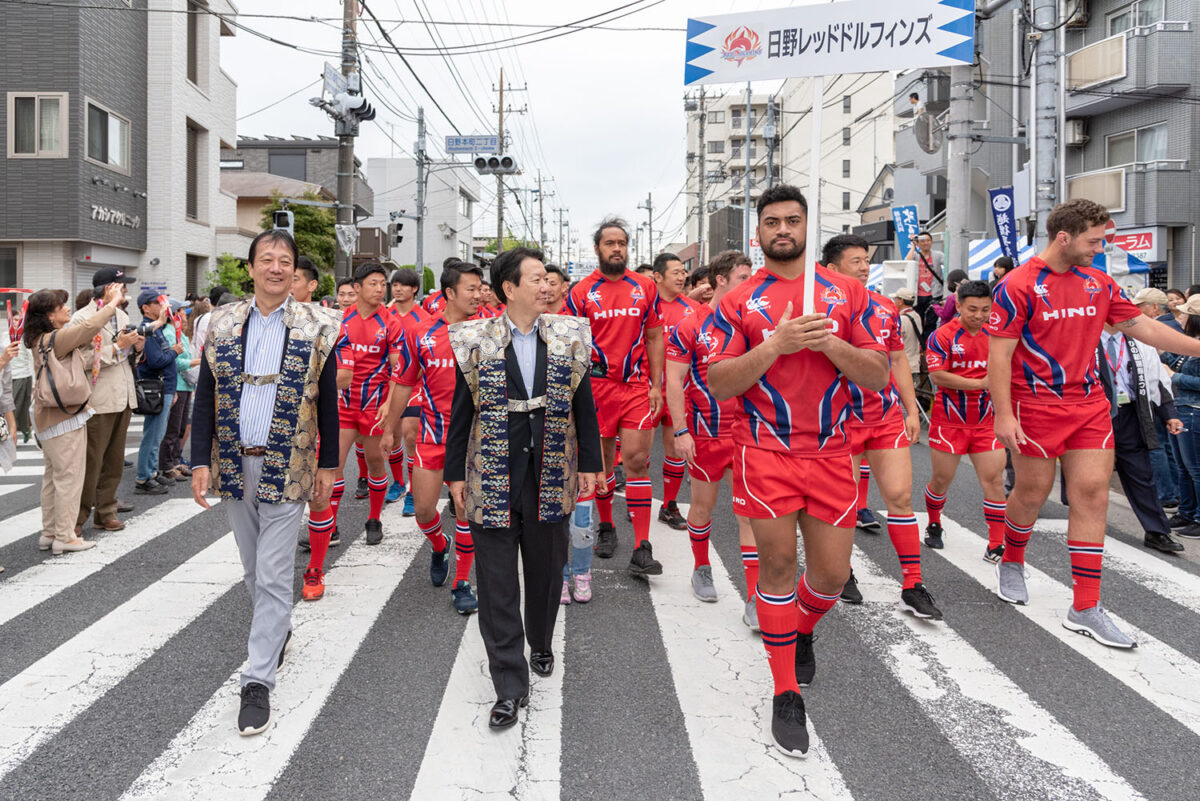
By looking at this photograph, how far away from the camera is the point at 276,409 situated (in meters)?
4.06

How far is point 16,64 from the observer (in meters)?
20.0

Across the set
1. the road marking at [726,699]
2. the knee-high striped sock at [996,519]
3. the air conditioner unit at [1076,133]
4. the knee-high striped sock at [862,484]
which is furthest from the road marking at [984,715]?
the air conditioner unit at [1076,133]

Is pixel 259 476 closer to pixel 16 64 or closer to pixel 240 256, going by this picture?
pixel 16 64

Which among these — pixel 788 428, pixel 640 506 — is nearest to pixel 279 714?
pixel 788 428

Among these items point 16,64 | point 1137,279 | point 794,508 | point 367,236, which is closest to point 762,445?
point 794,508

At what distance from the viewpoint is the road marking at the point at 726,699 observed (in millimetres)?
3344

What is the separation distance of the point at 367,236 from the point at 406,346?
4853 cm

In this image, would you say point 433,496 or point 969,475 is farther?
point 969,475

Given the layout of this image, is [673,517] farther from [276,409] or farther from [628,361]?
[276,409]

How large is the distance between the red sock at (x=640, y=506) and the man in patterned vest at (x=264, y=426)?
8.42 ft

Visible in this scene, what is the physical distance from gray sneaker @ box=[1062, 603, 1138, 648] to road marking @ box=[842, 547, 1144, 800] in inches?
26.4

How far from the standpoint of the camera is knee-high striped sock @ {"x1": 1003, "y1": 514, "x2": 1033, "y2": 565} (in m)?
5.36

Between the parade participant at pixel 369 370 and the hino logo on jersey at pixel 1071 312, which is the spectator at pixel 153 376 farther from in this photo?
the hino logo on jersey at pixel 1071 312

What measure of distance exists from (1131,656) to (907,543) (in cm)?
127
